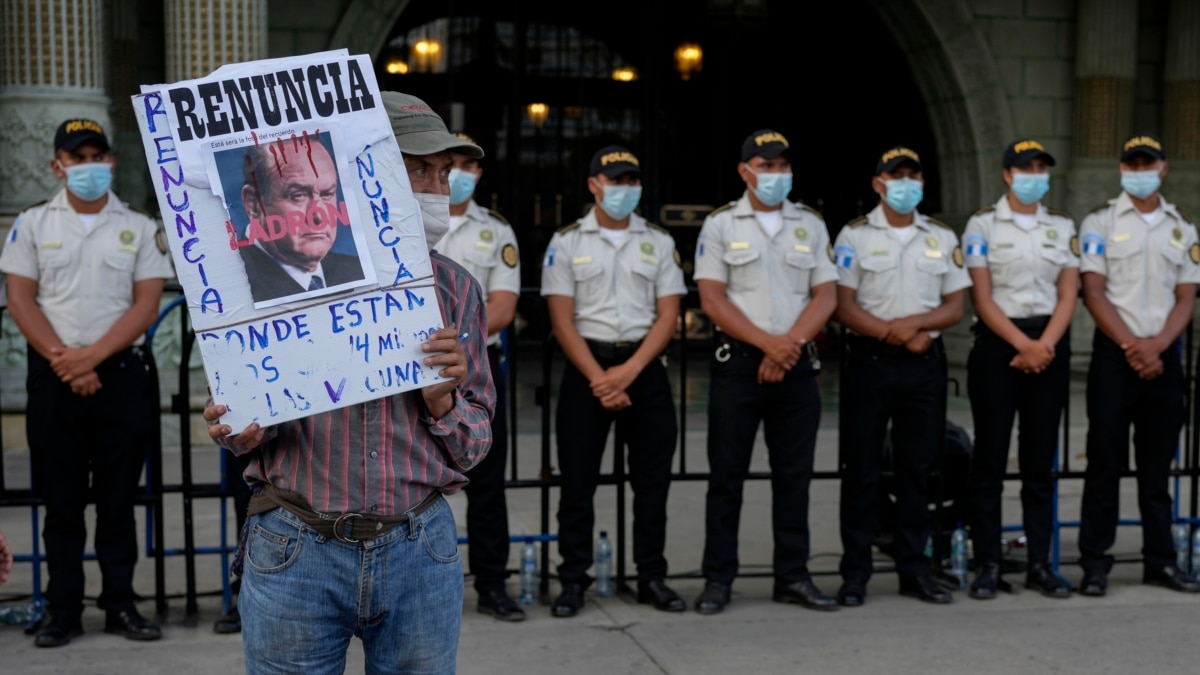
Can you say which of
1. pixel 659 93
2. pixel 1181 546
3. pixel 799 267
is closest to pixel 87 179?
pixel 799 267

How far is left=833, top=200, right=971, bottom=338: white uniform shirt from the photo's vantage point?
6.17 metres

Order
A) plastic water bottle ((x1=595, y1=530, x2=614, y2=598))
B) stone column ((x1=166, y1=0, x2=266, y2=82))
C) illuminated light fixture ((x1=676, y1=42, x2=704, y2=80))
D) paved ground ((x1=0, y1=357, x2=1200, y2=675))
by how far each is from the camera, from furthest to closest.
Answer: illuminated light fixture ((x1=676, y1=42, x2=704, y2=80)) → stone column ((x1=166, y1=0, x2=266, y2=82)) → plastic water bottle ((x1=595, y1=530, x2=614, y2=598)) → paved ground ((x1=0, y1=357, x2=1200, y2=675))

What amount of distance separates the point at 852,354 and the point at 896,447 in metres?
0.45

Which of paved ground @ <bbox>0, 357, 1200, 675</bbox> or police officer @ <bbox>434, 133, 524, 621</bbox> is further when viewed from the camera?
police officer @ <bbox>434, 133, 524, 621</bbox>

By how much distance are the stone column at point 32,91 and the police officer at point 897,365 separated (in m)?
6.11

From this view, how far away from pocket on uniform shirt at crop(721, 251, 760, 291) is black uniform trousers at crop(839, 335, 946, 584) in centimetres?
61

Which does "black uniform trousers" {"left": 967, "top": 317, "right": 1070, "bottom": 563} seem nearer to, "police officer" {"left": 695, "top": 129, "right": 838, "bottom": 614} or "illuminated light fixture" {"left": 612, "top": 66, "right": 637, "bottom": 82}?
"police officer" {"left": 695, "top": 129, "right": 838, "bottom": 614}

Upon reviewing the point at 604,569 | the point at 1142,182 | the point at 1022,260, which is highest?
the point at 1142,182

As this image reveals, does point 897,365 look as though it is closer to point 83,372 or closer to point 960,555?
point 960,555

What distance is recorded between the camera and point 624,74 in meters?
15.7

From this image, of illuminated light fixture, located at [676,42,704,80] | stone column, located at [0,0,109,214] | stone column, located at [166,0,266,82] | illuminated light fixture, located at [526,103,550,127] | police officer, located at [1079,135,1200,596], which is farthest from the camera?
illuminated light fixture, located at [676,42,704,80]

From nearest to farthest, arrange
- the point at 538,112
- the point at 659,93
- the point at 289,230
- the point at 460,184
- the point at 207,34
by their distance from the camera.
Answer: the point at 289,230, the point at 460,184, the point at 207,34, the point at 538,112, the point at 659,93

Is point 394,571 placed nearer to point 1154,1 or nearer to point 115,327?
point 115,327

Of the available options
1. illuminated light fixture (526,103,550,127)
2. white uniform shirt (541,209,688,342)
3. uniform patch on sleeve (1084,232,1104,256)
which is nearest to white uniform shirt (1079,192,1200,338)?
uniform patch on sleeve (1084,232,1104,256)
